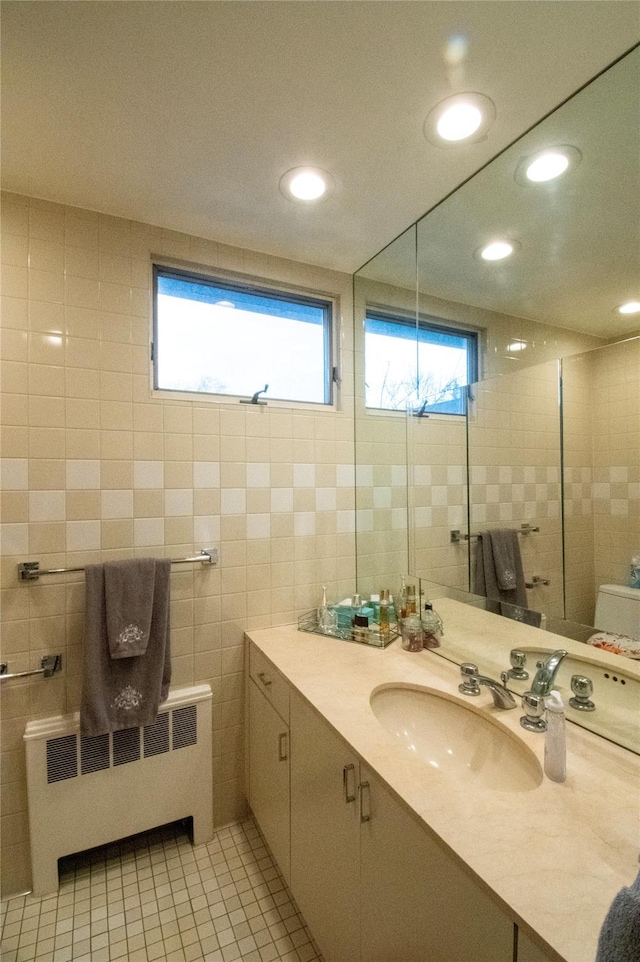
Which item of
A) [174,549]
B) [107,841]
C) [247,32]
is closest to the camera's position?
[247,32]

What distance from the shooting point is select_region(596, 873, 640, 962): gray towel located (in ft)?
1.47

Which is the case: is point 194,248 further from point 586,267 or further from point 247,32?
point 586,267

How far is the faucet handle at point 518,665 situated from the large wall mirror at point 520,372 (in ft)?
0.48

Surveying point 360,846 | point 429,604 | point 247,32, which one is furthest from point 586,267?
point 360,846

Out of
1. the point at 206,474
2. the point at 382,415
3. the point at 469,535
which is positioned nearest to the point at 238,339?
the point at 206,474

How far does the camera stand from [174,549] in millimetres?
1580

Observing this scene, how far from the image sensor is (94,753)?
1434mm

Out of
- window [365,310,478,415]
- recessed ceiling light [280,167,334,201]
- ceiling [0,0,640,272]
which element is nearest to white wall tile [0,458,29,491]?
ceiling [0,0,640,272]

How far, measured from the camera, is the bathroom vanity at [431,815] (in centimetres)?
63

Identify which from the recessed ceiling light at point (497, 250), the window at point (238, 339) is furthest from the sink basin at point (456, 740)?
the recessed ceiling light at point (497, 250)

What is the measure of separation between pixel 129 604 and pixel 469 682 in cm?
115

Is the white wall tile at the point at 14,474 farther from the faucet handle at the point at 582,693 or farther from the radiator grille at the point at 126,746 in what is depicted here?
the faucet handle at the point at 582,693

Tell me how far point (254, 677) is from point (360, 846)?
76 cm

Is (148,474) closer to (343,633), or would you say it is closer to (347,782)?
(343,633)
